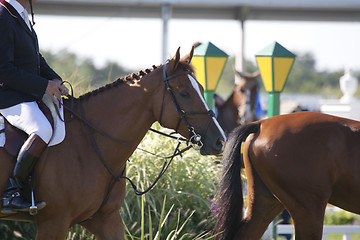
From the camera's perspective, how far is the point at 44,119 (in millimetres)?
3734

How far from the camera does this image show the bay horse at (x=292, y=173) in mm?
4629

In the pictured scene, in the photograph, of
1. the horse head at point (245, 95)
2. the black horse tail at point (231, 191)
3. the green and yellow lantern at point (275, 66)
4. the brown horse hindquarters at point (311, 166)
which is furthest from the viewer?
the horse head at point (245, 95)

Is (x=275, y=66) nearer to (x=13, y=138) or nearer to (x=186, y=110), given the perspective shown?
(x=186, y=110)

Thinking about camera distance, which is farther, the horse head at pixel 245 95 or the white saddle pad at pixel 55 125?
the horse head at pixel 245 95

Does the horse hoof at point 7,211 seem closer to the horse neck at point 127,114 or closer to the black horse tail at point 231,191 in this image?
the horse neck at point 127,114

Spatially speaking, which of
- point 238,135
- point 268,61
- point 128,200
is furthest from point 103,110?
point 268,61

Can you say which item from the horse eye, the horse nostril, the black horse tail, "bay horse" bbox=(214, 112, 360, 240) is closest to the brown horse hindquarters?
"bay horse" bbox=(214, 112, 360, 240)

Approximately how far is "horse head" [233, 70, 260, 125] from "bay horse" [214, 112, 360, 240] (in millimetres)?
7823

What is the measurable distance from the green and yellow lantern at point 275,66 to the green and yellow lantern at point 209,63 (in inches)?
19.5

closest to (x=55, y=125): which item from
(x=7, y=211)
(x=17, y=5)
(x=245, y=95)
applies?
(x=7, y=211)

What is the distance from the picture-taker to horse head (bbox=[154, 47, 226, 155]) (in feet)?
12.5

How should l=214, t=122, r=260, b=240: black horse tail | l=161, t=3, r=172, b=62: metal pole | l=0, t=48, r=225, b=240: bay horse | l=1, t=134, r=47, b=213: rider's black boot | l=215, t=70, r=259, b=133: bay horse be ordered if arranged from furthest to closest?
l=215, t=70, r=259, b=133: bay horse → l=161, t=3, r=172, b=62: metal pole → l=214, t=122, r=260, b=240: black horse tail → l=0, t=48, r=225, b=240: bay horse → l=1, t=134, r=47, b=213: rider's black boot

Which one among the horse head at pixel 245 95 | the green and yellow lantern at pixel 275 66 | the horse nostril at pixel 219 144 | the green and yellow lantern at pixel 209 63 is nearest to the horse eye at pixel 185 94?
the horse nostril at pixel 219 144

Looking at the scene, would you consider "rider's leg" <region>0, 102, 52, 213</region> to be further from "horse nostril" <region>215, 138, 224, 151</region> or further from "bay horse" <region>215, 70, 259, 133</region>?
"bay horse" <region>215, 70, 259, 133</region>
